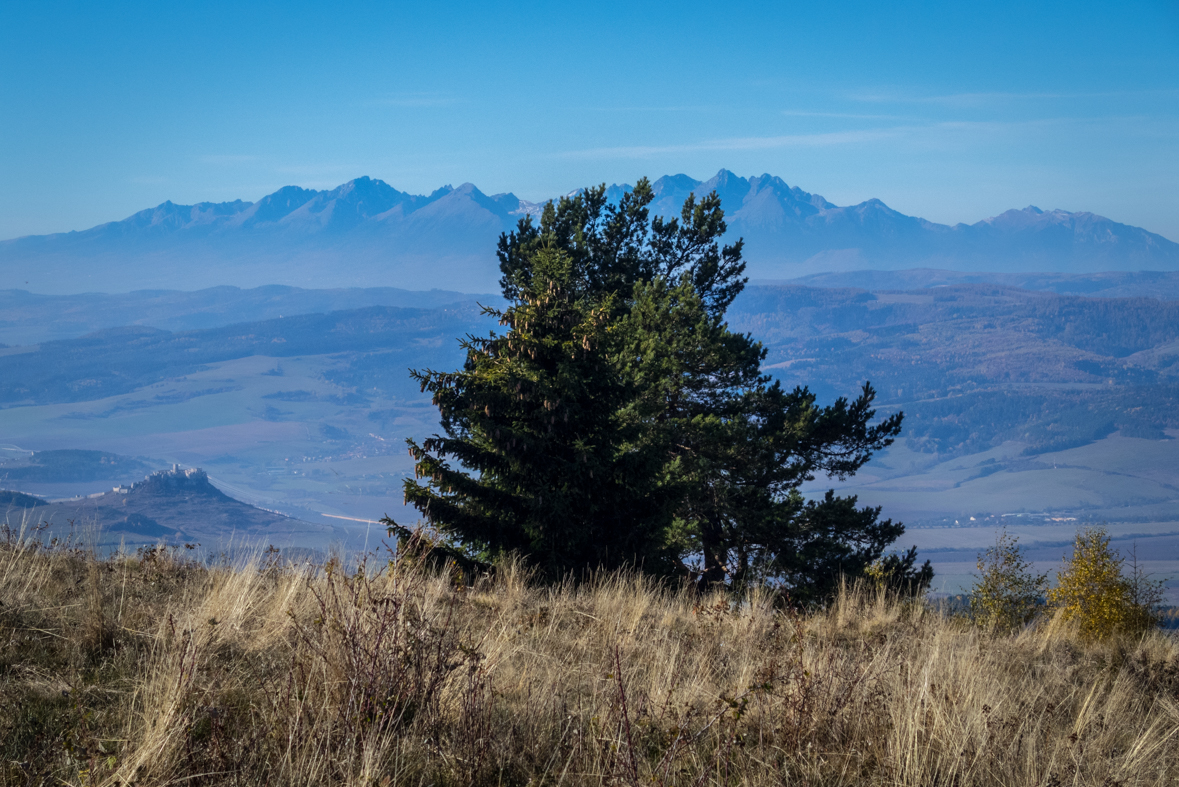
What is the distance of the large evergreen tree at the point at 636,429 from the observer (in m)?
12.8

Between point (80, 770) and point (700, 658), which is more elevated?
point (80, 770)

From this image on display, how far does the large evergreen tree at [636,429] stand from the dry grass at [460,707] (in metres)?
6.61

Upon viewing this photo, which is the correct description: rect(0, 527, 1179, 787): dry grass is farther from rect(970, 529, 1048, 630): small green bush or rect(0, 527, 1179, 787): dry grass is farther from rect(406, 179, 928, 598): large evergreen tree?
rect(970, 529, 1048, 630): small green bush

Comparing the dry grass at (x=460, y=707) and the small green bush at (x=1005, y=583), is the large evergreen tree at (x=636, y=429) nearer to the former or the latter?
the small green bush at (x=1005, y=583)

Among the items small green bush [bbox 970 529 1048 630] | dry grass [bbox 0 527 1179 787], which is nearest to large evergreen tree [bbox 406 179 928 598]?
small green bush [bbox 970 529 1048 630]

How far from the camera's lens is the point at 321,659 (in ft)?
12.7

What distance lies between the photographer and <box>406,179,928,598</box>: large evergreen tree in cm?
1278

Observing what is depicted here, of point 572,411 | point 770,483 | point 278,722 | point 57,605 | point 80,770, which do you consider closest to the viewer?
point 80,770

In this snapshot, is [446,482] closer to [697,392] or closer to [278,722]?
[278,722]

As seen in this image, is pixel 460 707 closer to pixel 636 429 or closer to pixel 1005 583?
pixel 636 429

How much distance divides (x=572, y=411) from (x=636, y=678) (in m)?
8.27

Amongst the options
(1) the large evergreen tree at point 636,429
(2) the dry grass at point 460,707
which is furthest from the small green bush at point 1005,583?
(2) the dry grass at point 460,707

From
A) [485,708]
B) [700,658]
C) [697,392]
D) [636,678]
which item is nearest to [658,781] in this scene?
[485,708]

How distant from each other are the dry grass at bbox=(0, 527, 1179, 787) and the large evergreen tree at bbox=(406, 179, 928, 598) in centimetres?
661
